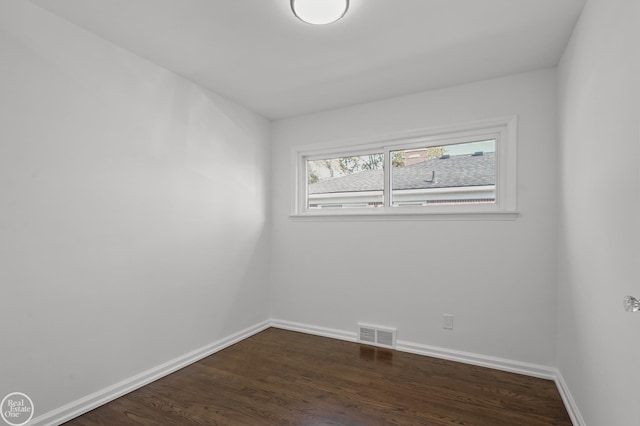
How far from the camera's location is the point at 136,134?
2.35m

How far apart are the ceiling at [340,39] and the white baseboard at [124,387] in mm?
2332

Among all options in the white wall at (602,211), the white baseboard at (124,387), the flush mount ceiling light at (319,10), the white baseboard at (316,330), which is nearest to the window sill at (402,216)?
the white wall at (602,211)

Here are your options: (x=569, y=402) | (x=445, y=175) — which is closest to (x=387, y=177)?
(x=445, y=175)

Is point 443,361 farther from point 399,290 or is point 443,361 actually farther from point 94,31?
point 94,31

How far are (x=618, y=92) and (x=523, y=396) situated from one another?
1948 mm

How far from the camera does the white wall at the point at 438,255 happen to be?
2523 mm

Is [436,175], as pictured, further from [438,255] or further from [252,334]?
[252,334]

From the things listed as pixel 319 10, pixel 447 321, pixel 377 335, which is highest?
pixel 319 10

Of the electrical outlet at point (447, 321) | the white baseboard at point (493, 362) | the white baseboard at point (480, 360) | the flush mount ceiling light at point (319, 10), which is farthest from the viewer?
the electrical outlet at point (447, 321)

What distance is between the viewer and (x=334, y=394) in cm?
221

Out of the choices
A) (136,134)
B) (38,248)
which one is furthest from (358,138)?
(38,248)

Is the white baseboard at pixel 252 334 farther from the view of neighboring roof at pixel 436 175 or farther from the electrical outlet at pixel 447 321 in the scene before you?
the view of neighboring roof at pixel 436 175

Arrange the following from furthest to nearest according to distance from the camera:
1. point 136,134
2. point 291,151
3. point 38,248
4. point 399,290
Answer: point 291,151 < point 399,290 < point 136,134 < point 38,248

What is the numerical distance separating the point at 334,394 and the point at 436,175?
2.06m
